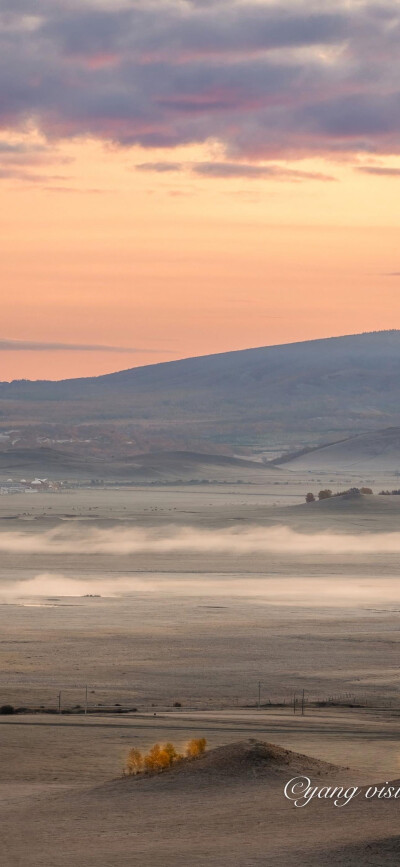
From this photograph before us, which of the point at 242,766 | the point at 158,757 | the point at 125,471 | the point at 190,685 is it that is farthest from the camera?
the point at 125,471

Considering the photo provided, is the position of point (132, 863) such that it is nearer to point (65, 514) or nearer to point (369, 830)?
point (369, 830)

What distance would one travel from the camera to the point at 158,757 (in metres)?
26.9

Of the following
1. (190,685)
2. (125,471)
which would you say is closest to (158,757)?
(190,685)

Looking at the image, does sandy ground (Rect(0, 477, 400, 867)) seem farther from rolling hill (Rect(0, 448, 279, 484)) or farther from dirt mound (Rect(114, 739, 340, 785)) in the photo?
rolling hill (Rect(0, 448, 279, 484))

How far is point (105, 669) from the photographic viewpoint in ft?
138

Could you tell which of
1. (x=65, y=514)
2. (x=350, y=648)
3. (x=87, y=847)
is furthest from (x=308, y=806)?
(x=65, y=514)

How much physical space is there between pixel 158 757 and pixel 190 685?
1271 cm

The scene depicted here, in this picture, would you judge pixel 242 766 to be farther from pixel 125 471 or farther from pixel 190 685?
pixel 125 471

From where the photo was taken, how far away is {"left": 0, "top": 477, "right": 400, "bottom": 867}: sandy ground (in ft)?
72.6

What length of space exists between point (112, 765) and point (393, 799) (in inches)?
285

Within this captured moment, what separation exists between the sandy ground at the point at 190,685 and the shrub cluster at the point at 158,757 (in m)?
0.63

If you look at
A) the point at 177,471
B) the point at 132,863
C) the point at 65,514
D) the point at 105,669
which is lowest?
the point at 132,863

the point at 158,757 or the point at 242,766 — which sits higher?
the point at 158,757

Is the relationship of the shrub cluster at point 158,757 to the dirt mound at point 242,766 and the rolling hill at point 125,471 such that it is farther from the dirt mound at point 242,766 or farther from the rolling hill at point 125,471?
the rolling hill at point 125,471
